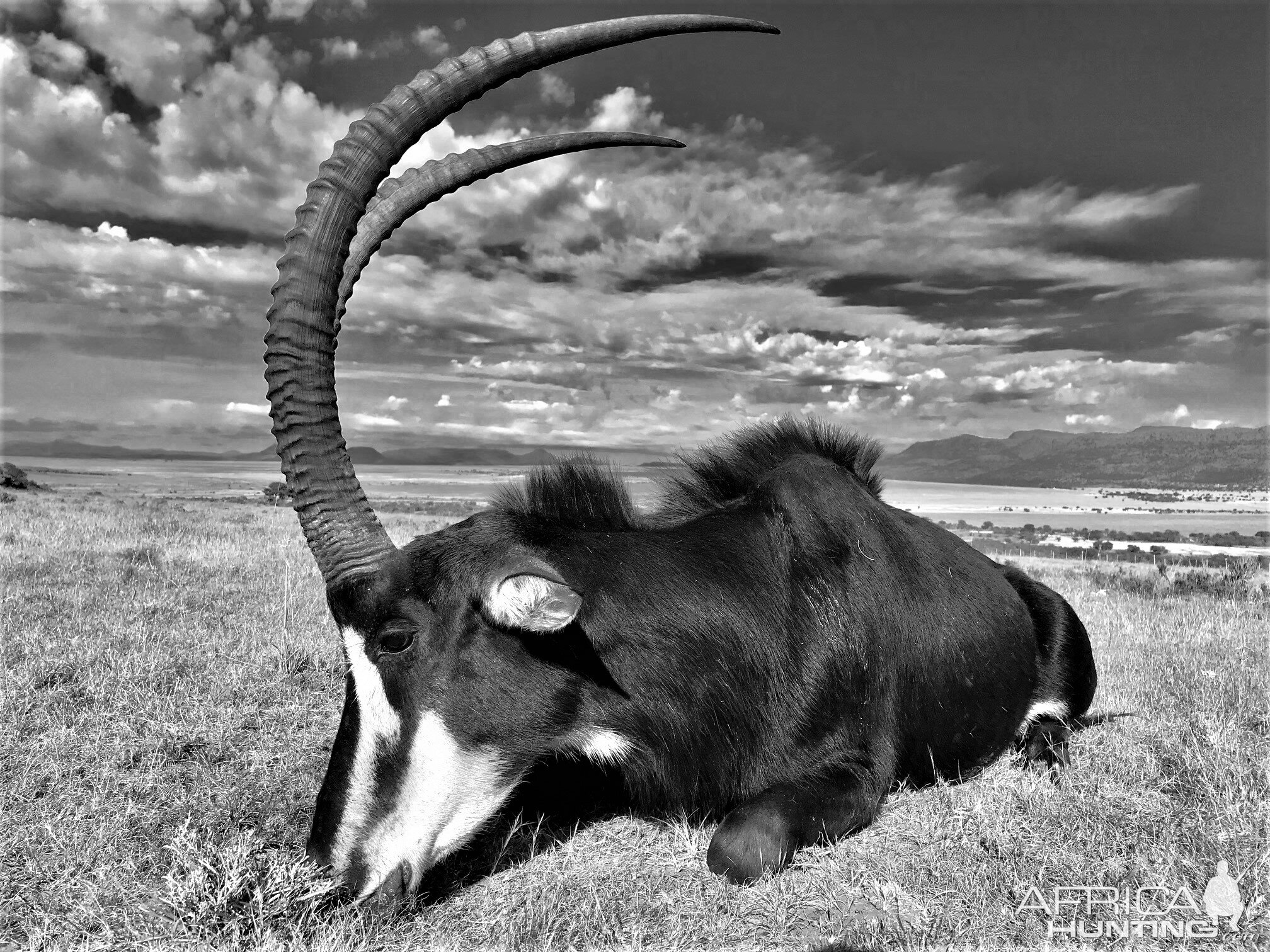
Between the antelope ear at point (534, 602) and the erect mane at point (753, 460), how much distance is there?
1.87 metres

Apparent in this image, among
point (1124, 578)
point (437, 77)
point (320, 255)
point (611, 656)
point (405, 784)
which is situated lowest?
point (1124, 578)

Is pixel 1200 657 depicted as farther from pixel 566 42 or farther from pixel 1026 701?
pixel 566 42

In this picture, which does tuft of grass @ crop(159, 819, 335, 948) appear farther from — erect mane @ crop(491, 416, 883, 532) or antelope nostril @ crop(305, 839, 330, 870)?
erect mane @ crop(491, 416, 883, 532)

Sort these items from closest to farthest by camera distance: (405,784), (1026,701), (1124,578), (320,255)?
(405,784) < (320,255) < (1026,701) < (1124,578)

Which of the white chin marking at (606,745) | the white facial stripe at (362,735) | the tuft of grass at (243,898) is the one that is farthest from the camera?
the white chin marking at (606,745)

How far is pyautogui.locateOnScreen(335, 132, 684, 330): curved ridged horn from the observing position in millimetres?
4203

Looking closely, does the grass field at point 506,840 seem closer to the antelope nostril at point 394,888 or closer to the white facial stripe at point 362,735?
the antelope nostril at point 394,888

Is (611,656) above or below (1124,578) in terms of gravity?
above

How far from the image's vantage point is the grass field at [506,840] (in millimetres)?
3418

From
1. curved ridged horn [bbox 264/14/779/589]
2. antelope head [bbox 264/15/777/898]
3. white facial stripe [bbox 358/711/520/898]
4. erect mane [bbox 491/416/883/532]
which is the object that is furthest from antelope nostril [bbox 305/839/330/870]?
erect mane [bbox 491/416/883/532]

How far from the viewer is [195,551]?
14.6 m

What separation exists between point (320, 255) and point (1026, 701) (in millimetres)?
5133

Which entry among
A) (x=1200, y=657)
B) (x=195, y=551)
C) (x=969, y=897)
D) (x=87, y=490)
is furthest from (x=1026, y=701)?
(x=87, y=490)

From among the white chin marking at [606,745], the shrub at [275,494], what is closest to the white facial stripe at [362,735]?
the white chin marking at [606,745]
